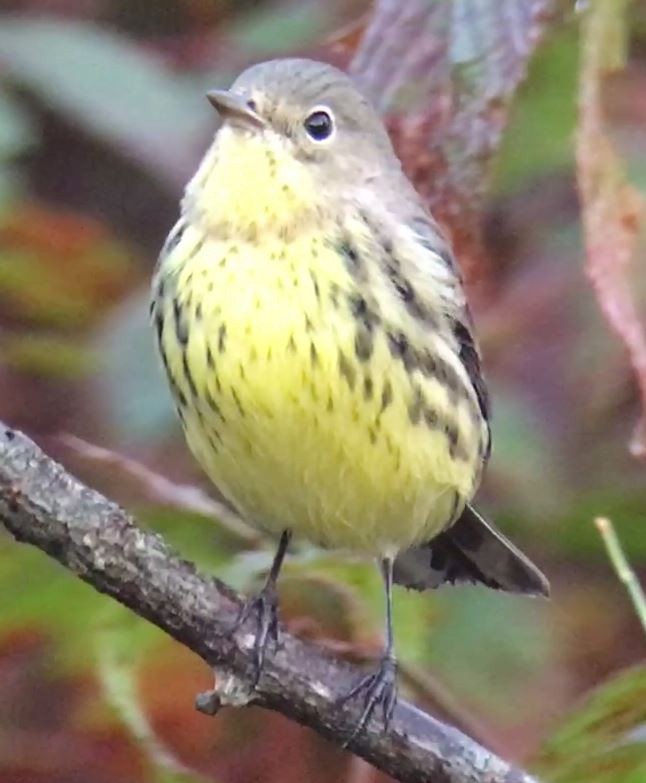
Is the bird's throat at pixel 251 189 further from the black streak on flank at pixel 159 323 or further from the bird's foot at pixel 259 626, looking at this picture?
the bird's foot at pixel 259 626

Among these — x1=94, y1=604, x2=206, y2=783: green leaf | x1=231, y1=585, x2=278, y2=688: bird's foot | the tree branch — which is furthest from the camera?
x1=94, y1=604, x2=206, y2=783: green leaf

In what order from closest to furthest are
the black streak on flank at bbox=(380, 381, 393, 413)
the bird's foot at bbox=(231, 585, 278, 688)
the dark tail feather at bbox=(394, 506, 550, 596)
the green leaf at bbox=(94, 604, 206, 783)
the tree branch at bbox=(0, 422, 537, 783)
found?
1. the tree branch at bbox=(0, 422, 537, 783)
2. the bird's foot at bbox=(231, 585, 278, 688)
3. the green leaf at bbox=(94, 604, 206, 783)
4. the black streak on flank at bbox=(380, 381, 393, 413)
5. the dark tail feather at bbox=(394, 506, 550, 596)

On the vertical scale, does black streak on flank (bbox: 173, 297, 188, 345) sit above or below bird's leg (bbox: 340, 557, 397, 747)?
above

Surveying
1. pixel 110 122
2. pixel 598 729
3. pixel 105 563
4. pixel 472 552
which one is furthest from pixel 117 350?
pixel 598 729

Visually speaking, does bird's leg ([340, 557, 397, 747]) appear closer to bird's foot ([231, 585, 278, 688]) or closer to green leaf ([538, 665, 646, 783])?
bird's foot ([231, 585, 278, 688])

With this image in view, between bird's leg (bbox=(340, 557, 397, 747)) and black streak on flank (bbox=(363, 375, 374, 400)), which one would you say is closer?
bird's leg (bbox=(340, 557, 397, 747))

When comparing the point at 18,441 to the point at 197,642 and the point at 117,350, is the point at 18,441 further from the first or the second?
the point at 117,350

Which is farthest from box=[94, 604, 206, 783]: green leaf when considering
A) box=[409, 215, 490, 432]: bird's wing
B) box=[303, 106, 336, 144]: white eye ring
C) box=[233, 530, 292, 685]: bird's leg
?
box=[303, 106, 336, 144]: white eye ring

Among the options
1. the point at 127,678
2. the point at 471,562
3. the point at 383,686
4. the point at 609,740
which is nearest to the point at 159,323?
the point at 127,678
